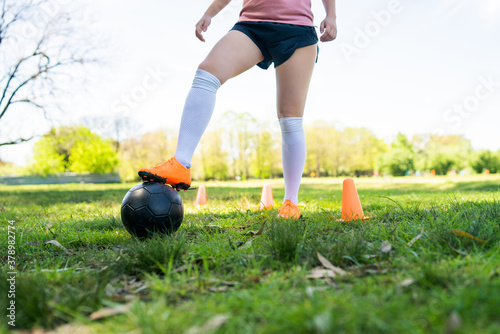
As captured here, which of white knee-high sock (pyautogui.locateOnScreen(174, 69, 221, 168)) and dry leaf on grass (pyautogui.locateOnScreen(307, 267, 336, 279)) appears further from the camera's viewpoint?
white knee-high sock (pyautogui.locateOnScreen(174, 69, 221, 168))

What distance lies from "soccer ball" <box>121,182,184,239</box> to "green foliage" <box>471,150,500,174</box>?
133ft

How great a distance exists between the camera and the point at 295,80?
276 cm

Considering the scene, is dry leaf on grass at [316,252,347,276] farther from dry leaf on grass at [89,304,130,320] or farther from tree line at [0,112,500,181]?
tree line at [0,112,500,181]

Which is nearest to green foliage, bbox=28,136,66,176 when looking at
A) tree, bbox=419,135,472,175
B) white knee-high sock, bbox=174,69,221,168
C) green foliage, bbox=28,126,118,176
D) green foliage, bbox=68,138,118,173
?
green foliage, bbox=28,126,118,176

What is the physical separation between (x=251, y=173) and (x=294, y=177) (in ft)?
129

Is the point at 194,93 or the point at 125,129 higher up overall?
the point at 125,129

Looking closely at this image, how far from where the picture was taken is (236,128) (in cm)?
3850

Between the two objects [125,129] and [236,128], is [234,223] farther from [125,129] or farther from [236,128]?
[125,129]

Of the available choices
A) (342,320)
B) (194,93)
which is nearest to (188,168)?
(194,93)

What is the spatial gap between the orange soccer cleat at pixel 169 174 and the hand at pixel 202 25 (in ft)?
3.78

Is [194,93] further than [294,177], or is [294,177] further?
A: [294,177]

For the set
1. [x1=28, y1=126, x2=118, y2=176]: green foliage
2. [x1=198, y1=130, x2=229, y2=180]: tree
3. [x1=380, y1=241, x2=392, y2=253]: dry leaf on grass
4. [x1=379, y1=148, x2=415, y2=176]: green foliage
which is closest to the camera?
[x1=380, y1=241, x2=392, y2=253]: dry leaf on grass

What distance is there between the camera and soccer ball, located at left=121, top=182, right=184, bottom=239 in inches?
90.4

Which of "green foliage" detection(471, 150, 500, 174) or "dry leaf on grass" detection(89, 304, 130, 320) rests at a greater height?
"green foliage" detection(471, 150, 500, 174)
